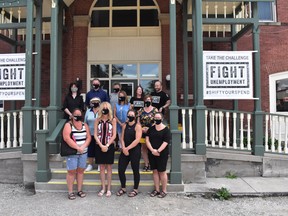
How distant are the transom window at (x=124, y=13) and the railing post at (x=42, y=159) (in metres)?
5.89

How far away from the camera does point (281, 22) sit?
1102 centimetres

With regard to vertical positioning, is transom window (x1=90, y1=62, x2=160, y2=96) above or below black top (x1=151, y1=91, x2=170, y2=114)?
above

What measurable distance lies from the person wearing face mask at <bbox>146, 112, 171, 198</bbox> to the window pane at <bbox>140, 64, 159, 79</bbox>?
17.2 feet

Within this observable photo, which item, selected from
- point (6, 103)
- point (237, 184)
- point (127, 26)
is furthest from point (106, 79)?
point (237, 184)

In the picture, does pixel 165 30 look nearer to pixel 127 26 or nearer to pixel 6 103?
pixel 127 26

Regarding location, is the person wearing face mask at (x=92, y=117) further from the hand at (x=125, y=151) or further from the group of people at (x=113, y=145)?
the hand at (x=125, y=151)

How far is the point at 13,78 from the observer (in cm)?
739

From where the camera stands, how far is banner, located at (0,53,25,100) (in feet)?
24.2

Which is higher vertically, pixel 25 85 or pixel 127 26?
pixel 127 26

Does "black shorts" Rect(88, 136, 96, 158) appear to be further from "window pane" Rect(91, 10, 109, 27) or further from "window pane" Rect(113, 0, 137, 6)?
"window pane" Rect(113, 0, 137, 6)

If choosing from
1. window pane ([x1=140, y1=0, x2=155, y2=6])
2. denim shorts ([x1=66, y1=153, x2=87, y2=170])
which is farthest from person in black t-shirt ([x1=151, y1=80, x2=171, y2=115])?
window pane ([x1=140, y1=0, x2=155, y2=6])

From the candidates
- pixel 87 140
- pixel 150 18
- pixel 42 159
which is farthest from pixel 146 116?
pixel 150 18

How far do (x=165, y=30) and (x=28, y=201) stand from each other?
749cm

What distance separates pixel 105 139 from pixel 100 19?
654 centimetres
